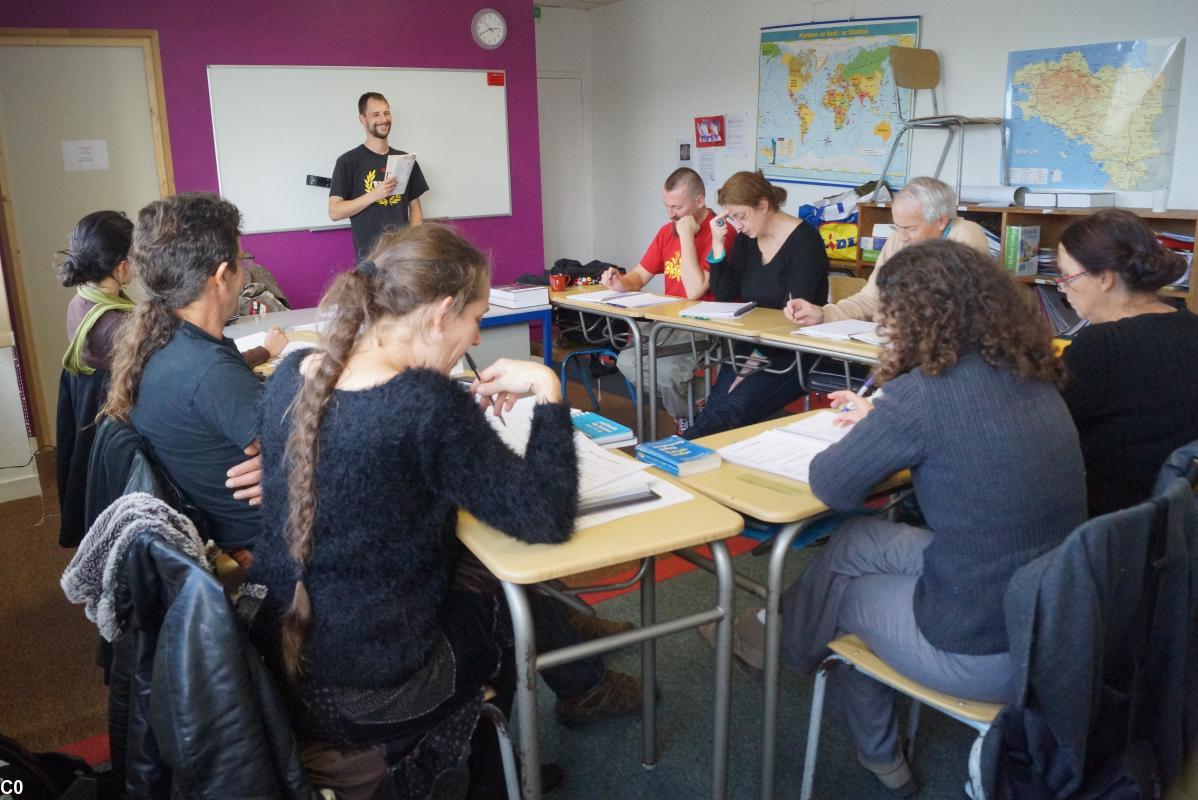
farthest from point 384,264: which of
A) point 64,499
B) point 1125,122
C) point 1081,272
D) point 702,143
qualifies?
point 702,143

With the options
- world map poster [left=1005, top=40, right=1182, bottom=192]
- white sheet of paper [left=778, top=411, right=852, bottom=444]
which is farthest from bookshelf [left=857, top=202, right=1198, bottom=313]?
white sheet of paper [left=778, top=411, right=852, bottom=444]

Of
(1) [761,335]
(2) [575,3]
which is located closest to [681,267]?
(1) [761,335]

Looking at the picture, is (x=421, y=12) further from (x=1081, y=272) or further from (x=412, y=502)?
(x=412, y=502)

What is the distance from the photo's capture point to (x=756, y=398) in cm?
359

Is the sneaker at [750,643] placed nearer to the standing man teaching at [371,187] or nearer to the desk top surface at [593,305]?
the desk top surface at [593,305]

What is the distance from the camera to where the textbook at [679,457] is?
1.81 metres

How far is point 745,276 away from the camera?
3.90 metres

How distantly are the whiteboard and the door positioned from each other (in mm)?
1536

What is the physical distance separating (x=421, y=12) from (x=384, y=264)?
510 centimetres

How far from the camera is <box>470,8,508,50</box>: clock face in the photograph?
20.3 ft

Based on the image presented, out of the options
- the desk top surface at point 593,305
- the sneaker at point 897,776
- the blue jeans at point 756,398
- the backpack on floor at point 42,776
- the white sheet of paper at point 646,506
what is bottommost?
the sneaker at point 897,776

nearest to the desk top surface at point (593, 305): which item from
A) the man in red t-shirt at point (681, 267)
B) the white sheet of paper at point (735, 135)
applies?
the man in red t-shirt at point (681, 267)

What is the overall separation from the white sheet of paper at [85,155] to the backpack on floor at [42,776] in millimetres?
4195

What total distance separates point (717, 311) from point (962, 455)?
217cm
